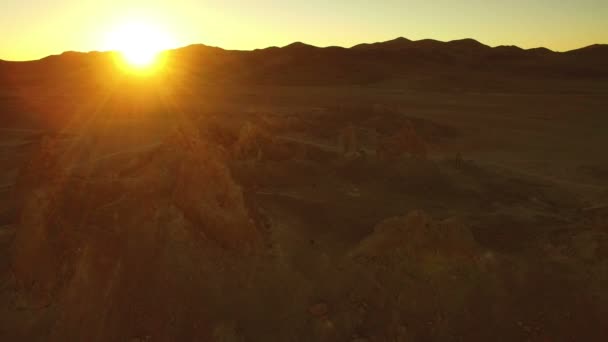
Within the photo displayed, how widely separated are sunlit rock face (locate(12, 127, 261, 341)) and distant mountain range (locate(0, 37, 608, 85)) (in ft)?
168

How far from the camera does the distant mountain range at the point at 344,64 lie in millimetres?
59531

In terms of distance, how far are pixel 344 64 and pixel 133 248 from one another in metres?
61.2

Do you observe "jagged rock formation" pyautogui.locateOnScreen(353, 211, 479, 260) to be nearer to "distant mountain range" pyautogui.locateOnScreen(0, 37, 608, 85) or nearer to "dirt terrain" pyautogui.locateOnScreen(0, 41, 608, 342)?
"dirt terrain" pyautogui.locateOnScreen(0, 41, 608, 342)

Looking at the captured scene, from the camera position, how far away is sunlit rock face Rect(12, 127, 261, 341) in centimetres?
648

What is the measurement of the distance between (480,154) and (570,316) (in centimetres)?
1552

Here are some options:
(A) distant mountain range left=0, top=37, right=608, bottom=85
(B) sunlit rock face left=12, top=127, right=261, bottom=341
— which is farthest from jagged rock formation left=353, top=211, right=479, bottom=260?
(A) distant mountain range left=0, top=37, right=608, bottom=85

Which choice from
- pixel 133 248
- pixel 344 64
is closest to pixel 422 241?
pixel 133 248

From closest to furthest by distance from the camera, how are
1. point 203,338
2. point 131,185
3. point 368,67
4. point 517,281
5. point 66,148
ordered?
point 203,338, point 517,281, point 131,185, point 66,148, point 368,67

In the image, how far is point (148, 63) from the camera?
8125 centimetres

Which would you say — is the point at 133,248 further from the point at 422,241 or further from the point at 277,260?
the point at 422,241

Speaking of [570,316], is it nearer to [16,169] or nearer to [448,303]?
[448,303]

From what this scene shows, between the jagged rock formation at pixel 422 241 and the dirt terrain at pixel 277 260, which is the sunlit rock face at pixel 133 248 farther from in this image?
the jagged rock formation at pixel 422 241

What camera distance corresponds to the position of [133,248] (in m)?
6.95

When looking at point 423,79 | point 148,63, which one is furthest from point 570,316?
point 148,63
